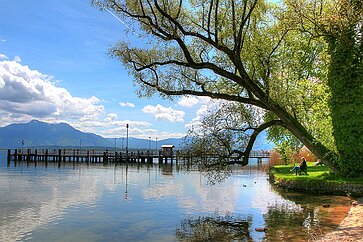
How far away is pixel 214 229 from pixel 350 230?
204 inches

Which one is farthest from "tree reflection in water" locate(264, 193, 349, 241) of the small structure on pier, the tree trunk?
the small structure on pier

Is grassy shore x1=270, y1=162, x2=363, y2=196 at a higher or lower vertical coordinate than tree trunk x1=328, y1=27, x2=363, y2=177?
lower

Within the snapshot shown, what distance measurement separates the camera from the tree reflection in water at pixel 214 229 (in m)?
13.6

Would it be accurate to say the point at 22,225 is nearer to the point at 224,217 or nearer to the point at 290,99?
the point at 224,217

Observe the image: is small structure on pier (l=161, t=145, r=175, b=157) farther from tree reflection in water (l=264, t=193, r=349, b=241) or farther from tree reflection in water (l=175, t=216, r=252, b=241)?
tree reflection in water (l=175, t=216, r=252, b=241)

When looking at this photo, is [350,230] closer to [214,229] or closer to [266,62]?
[214,229]

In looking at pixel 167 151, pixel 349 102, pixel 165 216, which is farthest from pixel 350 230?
pixel 167 151

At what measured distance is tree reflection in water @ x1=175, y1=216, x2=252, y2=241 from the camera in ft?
44.6

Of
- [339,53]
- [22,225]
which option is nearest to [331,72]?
[339,53]

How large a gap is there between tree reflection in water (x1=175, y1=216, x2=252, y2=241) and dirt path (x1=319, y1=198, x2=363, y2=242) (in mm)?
2914

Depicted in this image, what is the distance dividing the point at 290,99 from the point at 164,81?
8050mm

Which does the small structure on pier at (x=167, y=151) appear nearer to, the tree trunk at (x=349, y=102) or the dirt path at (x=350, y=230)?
the tree trunk at (x=349, y=102)

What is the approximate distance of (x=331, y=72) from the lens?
76.5 feet

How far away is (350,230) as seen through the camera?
39.9ft
